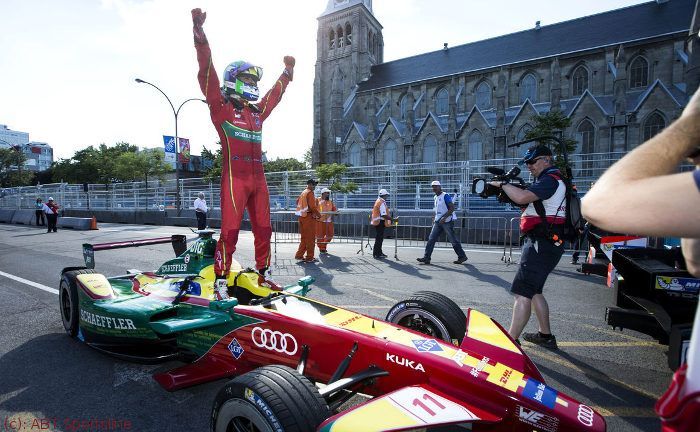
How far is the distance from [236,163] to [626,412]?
4.18 metres

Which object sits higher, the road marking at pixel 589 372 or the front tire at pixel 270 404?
the front tire at pixel 270 404

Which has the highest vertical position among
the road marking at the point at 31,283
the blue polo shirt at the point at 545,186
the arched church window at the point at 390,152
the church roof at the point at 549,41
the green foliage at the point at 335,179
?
the church roof at the point at 549,41

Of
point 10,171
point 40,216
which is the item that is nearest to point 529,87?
point 40,216

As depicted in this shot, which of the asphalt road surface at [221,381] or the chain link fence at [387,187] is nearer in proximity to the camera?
the asphalt road surface at [221,381]

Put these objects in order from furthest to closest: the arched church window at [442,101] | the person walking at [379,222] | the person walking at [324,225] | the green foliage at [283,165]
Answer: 1. the green foliage at [283,165]
2. the arched church window at [442,101]
3. the person walking at [324,225]
4. the person walking at [379,222]

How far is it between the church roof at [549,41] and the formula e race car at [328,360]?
43.1 m

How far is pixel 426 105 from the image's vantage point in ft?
147

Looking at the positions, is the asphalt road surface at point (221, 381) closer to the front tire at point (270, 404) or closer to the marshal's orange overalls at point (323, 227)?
the front tire at point (270, 404)

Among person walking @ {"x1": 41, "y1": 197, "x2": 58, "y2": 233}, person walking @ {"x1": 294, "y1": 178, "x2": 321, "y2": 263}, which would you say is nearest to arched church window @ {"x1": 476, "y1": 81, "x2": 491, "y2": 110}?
person walking @ {"x1": 294, "y1": 178, "x2": 321, "y2": 263}

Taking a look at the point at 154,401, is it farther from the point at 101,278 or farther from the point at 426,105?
the point at 426,105

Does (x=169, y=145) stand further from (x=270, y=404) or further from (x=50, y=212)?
(x=270, y=404)

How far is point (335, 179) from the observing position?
18.5m

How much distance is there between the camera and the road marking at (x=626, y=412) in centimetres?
260

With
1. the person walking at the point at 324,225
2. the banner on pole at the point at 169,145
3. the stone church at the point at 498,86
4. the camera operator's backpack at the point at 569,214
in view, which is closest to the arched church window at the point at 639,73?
the stone church at the point at 498,86
